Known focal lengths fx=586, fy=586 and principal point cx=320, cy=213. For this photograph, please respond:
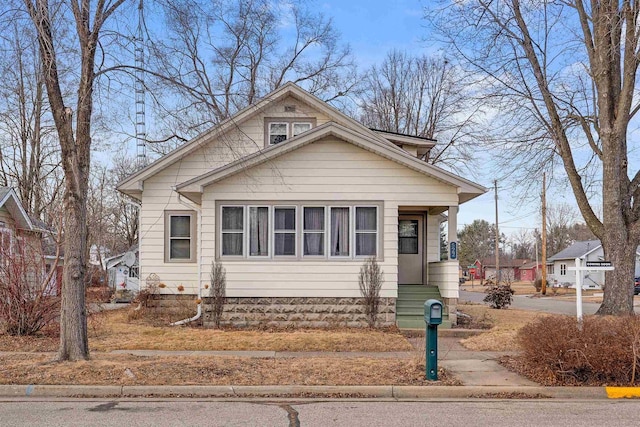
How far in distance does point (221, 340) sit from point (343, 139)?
19.6 feet

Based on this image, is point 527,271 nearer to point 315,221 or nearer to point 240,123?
point 240,123

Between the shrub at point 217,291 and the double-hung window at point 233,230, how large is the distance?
0.58 m

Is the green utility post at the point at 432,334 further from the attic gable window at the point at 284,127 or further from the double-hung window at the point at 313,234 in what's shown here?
the attic gable window at the point at 284,127

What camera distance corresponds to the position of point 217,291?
585 inches

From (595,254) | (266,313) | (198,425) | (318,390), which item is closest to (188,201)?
(266,313)

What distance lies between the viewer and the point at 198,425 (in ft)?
22.2

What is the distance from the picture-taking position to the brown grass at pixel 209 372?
8664 mm

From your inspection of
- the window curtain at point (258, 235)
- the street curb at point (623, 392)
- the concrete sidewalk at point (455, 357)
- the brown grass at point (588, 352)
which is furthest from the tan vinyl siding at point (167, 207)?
the street curb at point (623, 392)

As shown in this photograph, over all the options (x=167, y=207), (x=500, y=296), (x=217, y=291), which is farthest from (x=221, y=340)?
(x=500, y=296)

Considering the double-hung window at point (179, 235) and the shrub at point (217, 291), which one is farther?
the double-hung window at point (179, 235)

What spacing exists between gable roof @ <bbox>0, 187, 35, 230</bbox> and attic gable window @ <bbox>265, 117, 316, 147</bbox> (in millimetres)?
11834

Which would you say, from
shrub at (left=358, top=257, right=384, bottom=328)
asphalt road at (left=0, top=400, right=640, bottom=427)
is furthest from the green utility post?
shrub at (left=358, top=257, right=384, bottom=328)

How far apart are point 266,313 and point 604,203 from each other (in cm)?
1001

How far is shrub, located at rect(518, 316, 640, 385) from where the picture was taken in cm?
838
